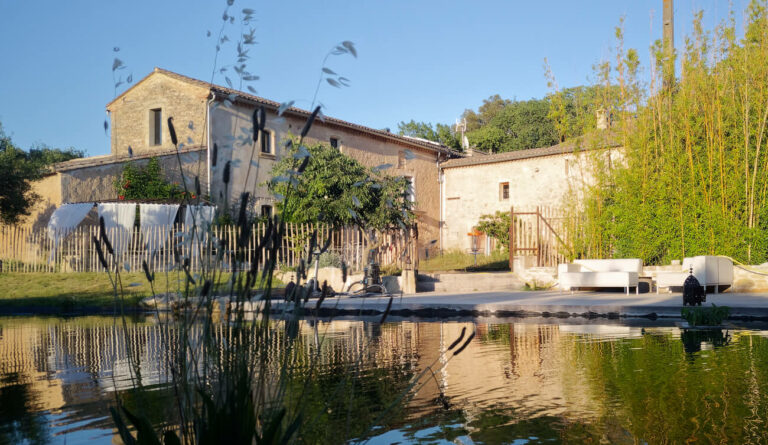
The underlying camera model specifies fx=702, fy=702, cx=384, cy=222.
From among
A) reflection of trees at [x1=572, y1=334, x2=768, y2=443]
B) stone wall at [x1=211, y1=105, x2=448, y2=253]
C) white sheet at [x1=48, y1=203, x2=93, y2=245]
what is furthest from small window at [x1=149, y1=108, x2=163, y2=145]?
reflection of trees at [x1=572, y1=334, x2=768, y2=443]

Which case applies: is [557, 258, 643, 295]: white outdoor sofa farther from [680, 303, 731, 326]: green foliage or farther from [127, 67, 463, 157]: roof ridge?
[127, 67, 463, 157]: roof ridge

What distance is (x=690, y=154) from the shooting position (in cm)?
1359

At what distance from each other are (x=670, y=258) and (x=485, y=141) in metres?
26.8

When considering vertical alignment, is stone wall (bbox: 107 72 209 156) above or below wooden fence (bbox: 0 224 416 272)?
above

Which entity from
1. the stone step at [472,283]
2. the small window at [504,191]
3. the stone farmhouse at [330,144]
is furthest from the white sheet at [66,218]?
the small window at [504,191]

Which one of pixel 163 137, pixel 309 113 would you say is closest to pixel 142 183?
pixel 163 137

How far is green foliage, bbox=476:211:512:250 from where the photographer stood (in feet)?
84.5

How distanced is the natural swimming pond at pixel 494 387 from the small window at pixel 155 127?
50.1 ft

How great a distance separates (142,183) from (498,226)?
1266 cm

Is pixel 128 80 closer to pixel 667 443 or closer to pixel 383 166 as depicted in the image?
pixel 383 166

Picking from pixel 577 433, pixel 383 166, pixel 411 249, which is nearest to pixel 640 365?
pixel 577 433

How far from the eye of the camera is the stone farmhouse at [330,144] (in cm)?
2075

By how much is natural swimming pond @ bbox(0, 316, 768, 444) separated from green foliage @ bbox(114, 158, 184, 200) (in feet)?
41.8

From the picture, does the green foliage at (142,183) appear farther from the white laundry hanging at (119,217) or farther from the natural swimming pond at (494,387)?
the natural swimming pond at (494,387)
